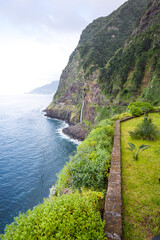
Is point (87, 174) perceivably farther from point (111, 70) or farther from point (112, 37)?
point (112, 37)

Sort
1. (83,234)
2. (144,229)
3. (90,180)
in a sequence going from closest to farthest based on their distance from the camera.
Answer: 1. (83,234)
2. (144,229)
3. (90,180)

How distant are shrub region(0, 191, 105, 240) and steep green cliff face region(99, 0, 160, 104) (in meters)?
35.4

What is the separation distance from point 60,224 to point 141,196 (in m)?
3.12

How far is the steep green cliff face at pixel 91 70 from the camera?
201 feet

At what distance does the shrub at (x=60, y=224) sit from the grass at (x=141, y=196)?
117 cm

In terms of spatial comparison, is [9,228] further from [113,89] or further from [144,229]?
[113,89]

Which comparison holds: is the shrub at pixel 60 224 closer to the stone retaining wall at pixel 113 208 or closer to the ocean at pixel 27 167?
the stone retaining wall at pixel 113 208

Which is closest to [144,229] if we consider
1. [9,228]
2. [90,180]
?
[90,180]

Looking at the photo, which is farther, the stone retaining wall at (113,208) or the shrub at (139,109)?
the shrub at (139,109)

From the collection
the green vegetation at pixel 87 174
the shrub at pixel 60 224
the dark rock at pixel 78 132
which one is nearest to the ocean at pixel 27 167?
the green vegetation at pixel 87 174

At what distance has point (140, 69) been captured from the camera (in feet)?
134

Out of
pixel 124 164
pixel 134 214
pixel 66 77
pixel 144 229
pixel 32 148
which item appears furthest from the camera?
pixel 66 77

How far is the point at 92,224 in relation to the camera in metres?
2.83

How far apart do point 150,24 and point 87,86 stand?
114 feet
